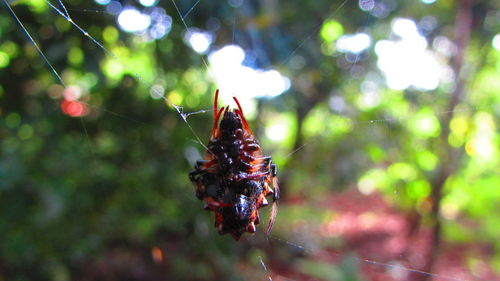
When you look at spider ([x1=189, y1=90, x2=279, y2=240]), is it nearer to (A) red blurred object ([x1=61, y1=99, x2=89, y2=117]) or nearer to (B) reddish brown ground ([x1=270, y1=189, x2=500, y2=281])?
(A) red blurred object ([x1=61, y1=99, x2=89, y2=117])

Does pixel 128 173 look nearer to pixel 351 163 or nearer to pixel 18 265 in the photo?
pixel 18 265

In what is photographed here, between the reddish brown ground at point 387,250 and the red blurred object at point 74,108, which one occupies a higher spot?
the reddish brown ground at point 387,250

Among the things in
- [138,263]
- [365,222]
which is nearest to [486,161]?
→ [365,222]

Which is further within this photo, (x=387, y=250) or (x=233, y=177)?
(x=387, y=250)

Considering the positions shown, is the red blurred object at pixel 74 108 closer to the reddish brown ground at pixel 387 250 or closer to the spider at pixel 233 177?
the spider at pixel 233 177

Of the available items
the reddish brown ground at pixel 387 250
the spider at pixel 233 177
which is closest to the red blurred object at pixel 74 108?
the spider at pixel 233 177

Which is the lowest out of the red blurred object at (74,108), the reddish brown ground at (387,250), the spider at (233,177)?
the spider at (233,177)

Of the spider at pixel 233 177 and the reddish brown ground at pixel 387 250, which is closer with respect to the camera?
the spider at pixel 233 177

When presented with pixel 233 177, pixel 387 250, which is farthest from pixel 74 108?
pixel 387 250

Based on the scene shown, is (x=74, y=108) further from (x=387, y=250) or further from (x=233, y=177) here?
(x=387, y=250)

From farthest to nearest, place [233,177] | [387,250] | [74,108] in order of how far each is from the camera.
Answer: [387,250] < [74,108] < [233,177]
